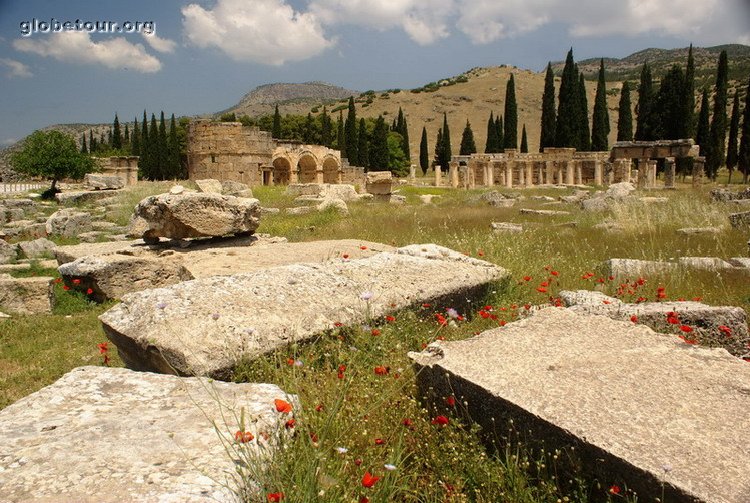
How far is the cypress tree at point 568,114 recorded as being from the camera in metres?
40.9

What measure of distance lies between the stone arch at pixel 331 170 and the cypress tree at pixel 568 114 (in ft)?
57.3

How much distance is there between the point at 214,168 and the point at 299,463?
3055cm

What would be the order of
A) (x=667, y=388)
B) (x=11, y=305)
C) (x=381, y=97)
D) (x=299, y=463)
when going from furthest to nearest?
(x=381, y=97), (x=11, y=305), (x=667, y=388), (x=299, y=463)

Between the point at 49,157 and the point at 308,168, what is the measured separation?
50.5ft

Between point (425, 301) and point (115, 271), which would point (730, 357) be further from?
point (115, 271)

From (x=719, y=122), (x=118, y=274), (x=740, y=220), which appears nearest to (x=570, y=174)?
(x=719, y=122)

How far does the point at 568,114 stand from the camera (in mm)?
40969

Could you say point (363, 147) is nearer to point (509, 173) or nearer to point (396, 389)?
point (509, 173)

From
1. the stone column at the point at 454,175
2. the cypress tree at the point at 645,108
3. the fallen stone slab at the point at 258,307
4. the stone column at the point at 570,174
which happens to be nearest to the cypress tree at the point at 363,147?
the stone column at the point at 454,175

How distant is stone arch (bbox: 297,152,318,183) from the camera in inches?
1435

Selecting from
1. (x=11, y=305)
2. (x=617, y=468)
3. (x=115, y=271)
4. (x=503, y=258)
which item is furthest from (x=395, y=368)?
(x=11, y=305)

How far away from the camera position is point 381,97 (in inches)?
3912

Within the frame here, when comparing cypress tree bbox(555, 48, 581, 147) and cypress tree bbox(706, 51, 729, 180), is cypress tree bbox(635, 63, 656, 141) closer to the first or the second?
cypress tree bbox(706, 51, 729, 180)

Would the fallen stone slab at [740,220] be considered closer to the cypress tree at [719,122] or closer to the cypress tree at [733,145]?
the cypress tree at [733,145]
